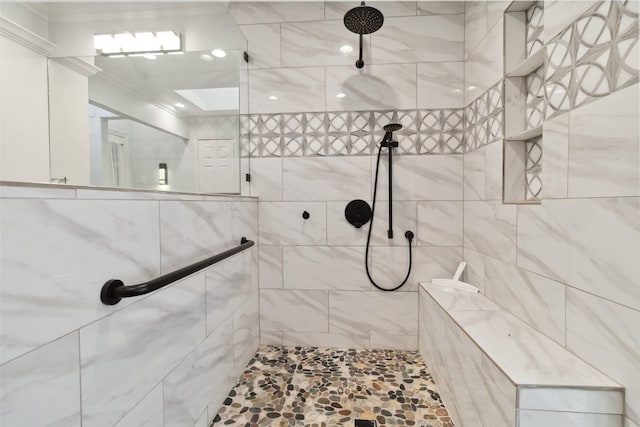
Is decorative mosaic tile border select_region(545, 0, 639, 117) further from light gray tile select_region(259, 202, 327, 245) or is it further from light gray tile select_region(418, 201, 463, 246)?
light gray tile select_region(259, 202, 327, 245)

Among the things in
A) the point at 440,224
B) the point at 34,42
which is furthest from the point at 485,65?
the point at 34,42

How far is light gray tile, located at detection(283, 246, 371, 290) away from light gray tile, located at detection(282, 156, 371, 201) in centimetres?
35

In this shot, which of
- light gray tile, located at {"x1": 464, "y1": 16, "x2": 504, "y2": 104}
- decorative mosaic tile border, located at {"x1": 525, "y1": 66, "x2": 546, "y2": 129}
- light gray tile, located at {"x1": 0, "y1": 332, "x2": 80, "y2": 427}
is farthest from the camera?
light gray tile, located at {"x1": 464, "y1": 16, "x2": 504, "y2": 104}

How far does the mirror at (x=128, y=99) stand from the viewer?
4.17ft

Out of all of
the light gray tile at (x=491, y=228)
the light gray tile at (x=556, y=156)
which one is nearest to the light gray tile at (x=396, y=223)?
the light gray tile at (x=491, y=228)

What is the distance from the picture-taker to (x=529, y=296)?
1042 mm

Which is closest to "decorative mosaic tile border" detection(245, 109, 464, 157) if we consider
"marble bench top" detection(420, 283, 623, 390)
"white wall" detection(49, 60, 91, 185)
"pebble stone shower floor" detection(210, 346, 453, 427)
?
"white wall" detection(49, 60, 91, 185)

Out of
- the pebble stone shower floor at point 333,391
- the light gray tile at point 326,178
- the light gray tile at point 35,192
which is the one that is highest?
the light gray tile at point 326,178

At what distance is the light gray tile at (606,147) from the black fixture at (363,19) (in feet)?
3.30

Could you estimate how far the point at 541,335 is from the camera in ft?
3.14

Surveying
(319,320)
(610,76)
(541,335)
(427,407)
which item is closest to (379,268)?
(319,320)

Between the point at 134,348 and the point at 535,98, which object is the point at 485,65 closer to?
the point at 535,98

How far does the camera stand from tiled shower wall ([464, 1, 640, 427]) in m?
0.66

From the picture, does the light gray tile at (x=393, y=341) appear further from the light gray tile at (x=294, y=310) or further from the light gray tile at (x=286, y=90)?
the light gray tile at (x=286, y=90)
